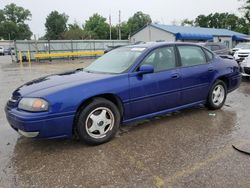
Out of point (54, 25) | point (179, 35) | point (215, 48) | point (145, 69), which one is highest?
point (54, 25)

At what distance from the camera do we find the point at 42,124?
136 inches

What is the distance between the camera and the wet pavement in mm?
2979

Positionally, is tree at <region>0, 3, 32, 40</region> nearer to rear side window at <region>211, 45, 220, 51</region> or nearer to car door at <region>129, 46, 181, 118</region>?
rear side window at <region>211, 45, 220, 51</region>

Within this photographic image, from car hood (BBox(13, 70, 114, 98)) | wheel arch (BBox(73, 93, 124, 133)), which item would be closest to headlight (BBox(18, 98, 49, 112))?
car hood (BBox(13, 70, 114, 98))

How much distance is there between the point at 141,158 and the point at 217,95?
3.06m

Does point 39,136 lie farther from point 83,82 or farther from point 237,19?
point 237,19

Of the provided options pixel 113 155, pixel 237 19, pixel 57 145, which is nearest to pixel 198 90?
pixel 113 155

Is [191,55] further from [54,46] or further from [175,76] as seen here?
[54,46]

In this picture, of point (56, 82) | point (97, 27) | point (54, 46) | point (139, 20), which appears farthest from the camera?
point (139, 20)

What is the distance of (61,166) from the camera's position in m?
3.35

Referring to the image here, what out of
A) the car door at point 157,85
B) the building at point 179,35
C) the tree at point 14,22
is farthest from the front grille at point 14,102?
the tree at point 14,22

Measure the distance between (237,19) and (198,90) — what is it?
68.4 metres

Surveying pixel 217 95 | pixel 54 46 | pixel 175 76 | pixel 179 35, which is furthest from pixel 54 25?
pixel 175 76

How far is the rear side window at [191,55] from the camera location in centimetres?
510
